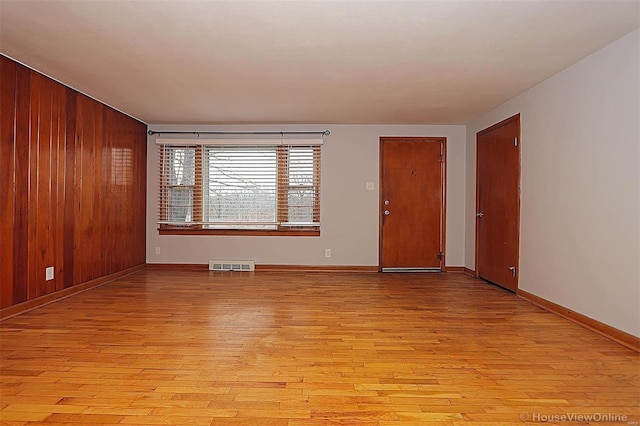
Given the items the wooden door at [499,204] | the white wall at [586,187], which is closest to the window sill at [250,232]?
the wooden door at [499,204]

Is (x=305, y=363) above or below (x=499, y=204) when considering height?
below

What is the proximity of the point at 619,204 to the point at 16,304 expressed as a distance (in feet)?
16.6

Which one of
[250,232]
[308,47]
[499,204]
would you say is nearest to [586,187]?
[499,204]

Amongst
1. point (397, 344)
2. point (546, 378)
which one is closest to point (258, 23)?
point (397, 344)

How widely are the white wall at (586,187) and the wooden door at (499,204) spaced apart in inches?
7.6

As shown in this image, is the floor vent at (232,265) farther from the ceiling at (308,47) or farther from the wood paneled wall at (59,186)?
the ceiling at (308,47)

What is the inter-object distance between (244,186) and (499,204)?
3.63m

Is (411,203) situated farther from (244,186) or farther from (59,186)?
(59,186)

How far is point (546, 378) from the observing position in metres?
2.45

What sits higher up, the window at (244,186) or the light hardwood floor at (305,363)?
the window at (244,186)

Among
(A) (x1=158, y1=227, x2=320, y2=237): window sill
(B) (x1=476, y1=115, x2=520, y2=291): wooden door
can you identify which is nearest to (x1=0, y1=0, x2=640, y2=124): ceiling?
(B) (x1=476, y1=115, x2=520, y2=291): wooden door

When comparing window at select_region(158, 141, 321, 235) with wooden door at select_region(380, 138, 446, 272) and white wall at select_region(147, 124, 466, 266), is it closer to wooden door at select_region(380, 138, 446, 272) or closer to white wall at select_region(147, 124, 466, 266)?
white wall at select_region(147, 124, 466, 266)

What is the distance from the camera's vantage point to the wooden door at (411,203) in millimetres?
6516

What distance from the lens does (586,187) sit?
11.8ft
